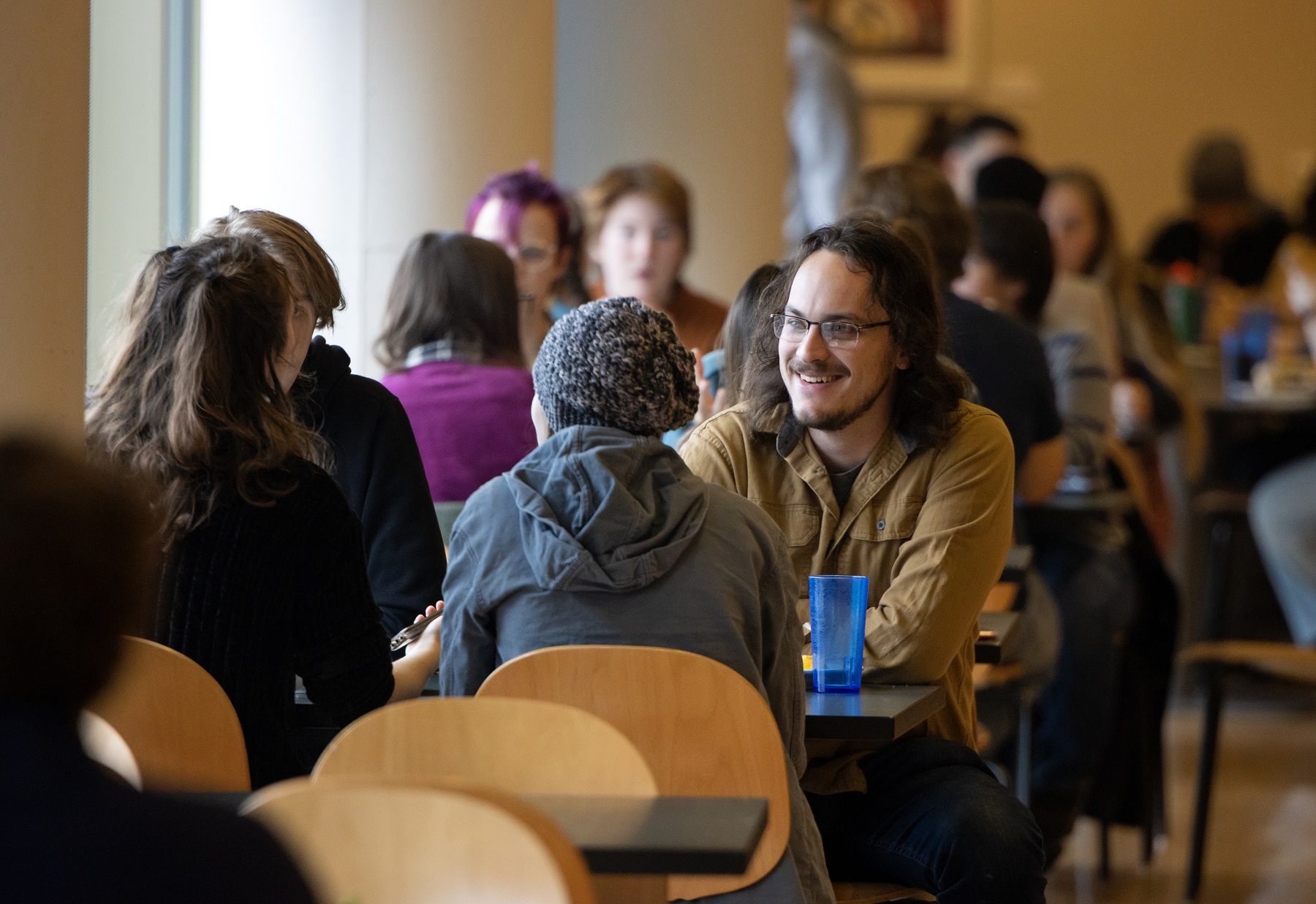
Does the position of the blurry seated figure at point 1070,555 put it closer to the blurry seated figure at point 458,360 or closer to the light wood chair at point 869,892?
the blurry seated figure at point 458,360

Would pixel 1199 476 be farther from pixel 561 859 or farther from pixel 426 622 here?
pixel 561 859

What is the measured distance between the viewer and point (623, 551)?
1883 millimetres

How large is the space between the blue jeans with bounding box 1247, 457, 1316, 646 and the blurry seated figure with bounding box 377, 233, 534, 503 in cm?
350

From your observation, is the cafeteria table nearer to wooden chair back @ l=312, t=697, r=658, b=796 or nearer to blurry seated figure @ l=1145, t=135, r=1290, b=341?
wooden chair back @ l=312, t=697, r=658, b=796

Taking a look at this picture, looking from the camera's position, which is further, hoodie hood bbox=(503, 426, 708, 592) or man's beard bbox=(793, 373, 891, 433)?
man's beard bbox=(793, 373, 891, 433)

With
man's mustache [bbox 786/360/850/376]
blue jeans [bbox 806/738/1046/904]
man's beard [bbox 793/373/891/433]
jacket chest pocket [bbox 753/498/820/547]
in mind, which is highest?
man's mustache [bbox 786/360/850/376]

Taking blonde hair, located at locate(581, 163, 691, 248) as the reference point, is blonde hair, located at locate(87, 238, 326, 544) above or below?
below

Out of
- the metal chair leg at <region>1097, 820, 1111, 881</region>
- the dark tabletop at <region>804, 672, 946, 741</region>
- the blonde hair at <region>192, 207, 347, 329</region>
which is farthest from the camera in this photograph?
the metal chair leg at <region>1097, 820, 1111, 881</region>

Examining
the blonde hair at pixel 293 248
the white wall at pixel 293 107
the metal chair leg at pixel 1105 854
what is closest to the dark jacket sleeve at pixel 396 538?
the blonde hair at pixel 293 248

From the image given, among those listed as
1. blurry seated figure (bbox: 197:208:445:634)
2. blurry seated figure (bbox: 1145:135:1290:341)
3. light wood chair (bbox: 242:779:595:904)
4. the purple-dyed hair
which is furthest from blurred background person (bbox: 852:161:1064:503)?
blurry seated figure (bbox: 1145:135:1290:341)

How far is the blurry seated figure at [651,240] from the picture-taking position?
4.09 metres

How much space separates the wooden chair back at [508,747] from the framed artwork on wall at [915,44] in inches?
315

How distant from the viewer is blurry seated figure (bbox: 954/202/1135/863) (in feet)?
13.1

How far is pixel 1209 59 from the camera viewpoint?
30.1 ft
